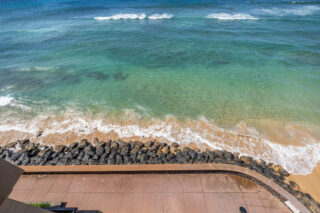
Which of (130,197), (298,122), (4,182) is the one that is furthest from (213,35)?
(4,182)

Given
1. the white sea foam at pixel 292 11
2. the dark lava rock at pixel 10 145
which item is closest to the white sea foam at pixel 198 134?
the dark lava rock at pixel 10 145

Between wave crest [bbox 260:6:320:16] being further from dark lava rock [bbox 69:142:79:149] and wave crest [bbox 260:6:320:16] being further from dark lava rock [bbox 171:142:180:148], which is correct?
dark lava rock [bbox 69:142:79:149]

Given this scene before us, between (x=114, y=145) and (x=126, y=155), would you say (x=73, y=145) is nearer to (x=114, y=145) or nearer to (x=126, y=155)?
(x=114, y=145)

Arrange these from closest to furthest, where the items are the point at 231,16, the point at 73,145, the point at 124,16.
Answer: the point at 73,145
the point at 231,16
the point at 124,16

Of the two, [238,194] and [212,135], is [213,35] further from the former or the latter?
[238,194]

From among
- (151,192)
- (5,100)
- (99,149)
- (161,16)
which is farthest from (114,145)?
(161,16)

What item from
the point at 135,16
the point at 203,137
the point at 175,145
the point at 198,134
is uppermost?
the point at 135,16
